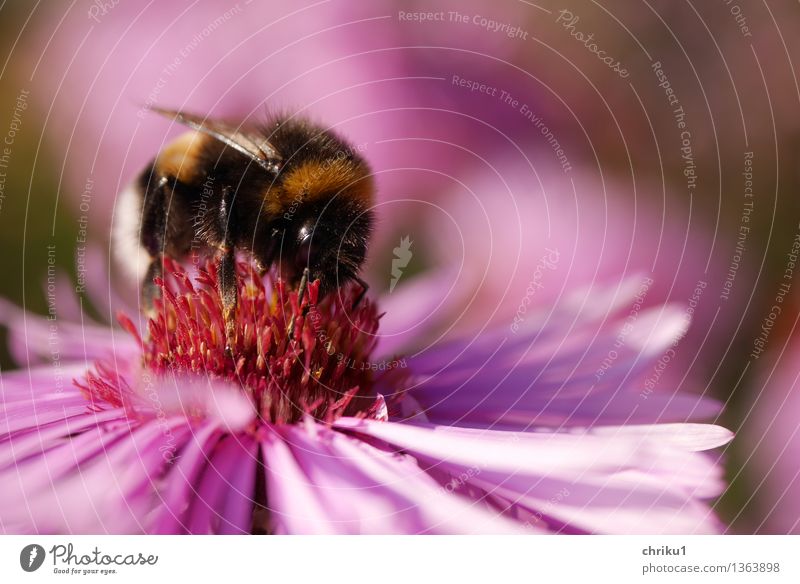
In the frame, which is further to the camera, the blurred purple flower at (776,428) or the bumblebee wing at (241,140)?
the blurred purple flower at (776,428)

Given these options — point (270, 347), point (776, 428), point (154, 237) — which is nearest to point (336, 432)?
point (270, 347)

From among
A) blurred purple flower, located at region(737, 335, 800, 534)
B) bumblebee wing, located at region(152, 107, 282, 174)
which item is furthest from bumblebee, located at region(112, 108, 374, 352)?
blurred purple flower, located at region(737, 335, 800, 534)

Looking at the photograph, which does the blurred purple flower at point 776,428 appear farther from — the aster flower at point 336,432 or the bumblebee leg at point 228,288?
the bumblebee leg at point 228,288

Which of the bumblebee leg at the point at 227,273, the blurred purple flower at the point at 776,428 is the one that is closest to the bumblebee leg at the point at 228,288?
the bumblebee leg at the point at 227,273

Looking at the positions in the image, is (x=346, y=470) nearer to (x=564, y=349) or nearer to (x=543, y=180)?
(x=564, y=349)

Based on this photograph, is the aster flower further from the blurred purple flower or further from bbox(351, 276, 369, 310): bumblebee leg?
the blurred purple flower
